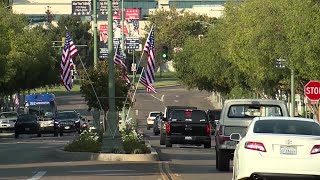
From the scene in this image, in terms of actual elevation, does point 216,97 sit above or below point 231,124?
below

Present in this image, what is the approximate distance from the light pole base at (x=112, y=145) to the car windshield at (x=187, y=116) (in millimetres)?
10754

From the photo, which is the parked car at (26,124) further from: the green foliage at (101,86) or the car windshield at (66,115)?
the green foliage at (101,86)

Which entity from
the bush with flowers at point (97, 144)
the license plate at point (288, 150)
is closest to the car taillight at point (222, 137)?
the bush with flowers at point (97, 144)

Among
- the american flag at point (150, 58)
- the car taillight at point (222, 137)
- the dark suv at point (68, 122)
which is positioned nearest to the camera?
the car taillight at point (222, 137)

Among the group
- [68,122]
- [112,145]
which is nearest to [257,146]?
[112,145]

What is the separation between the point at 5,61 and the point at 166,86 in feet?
238

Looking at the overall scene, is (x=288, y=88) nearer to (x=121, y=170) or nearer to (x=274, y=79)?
(x=274, y=79)

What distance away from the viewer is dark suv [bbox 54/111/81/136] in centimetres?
6144

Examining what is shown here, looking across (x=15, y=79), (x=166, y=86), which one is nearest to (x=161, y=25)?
(x=166, y=86)

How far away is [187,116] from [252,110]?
1489 cm

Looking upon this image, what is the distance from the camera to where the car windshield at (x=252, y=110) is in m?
28.0

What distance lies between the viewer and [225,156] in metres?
27.2

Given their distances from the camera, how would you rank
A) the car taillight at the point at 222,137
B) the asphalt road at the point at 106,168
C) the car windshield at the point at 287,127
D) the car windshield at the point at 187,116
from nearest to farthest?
1. the car windshield at the point at 287,127
2. the asphalt road at the point at 106,168
3. the car taillight at the point at 222,137
4. the car windshield at the point at 187,116

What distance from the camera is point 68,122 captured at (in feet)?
203
